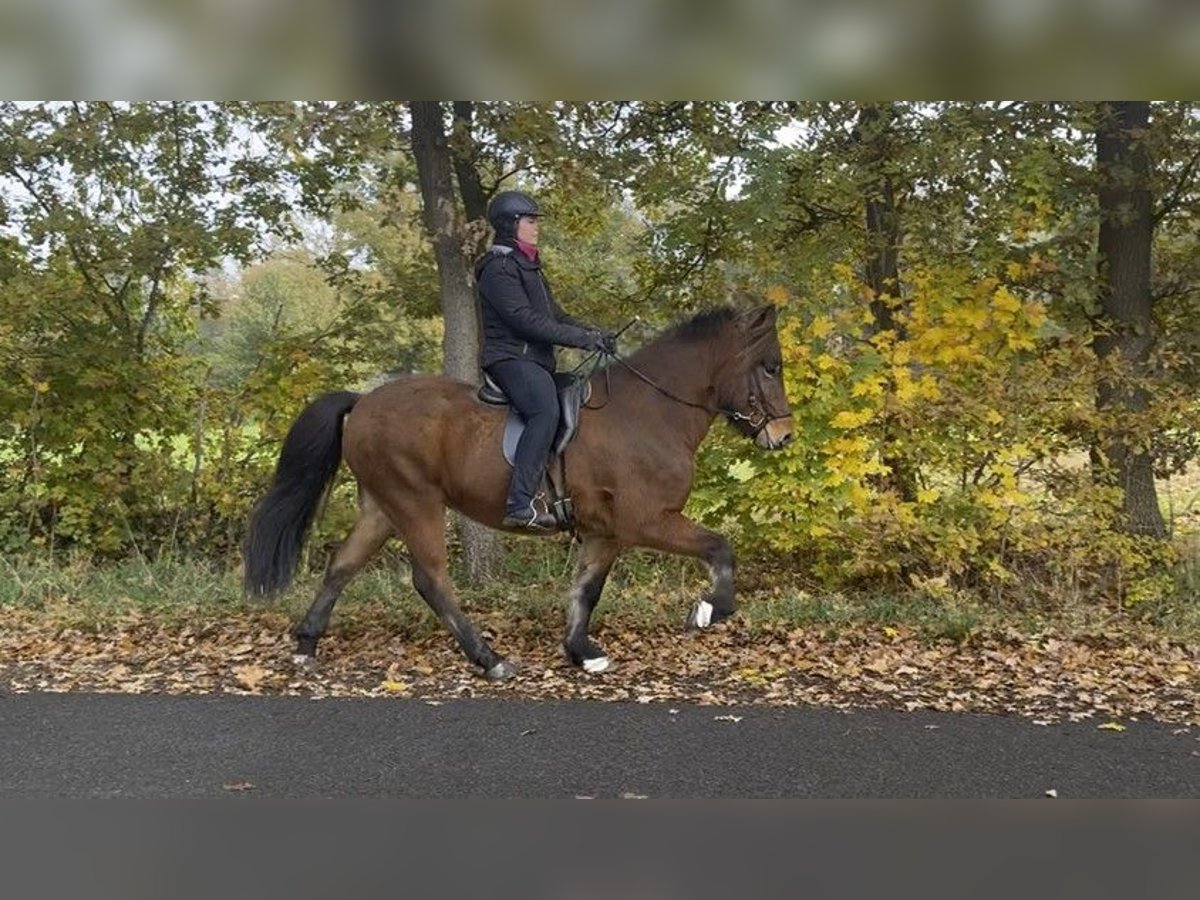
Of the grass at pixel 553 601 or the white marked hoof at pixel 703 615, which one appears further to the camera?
the grass at pixel 553 601

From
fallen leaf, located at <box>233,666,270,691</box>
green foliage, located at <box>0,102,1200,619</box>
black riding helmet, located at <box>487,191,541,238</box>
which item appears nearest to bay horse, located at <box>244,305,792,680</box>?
fallen leaf, located at <box>233,666,270,691</box>

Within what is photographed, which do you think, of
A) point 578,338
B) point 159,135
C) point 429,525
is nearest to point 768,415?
point 578,338

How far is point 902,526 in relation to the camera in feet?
28.6

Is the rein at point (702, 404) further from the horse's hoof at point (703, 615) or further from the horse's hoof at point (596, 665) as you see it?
the horse's hoof at point (596, 665)

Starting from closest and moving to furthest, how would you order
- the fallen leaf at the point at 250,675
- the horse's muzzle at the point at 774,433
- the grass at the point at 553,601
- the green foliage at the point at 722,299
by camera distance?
the fallen leaf at the point at 250,675 < the horse's muzzle at the point at 774,433 < the grass at the point at 553,601 < the green foliage at the point at 722,299

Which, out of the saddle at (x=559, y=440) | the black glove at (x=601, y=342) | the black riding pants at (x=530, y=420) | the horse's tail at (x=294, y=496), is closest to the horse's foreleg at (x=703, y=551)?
the saddle at (x=559, y=440)

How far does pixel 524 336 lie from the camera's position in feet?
21.2

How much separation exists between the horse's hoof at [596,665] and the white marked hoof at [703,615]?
824 mm

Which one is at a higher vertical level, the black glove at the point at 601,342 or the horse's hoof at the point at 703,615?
the black glove at the point at 601,342

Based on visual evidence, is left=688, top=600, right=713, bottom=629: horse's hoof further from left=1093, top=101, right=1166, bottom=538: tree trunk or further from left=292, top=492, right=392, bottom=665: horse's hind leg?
A: left=1093, top=101, right=1166, bottom=538: tree trunk

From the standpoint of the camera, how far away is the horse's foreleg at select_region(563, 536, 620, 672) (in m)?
6.72

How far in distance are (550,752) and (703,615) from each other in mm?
1524

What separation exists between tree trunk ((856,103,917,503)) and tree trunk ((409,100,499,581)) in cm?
395

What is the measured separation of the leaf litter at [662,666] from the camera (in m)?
6.02
